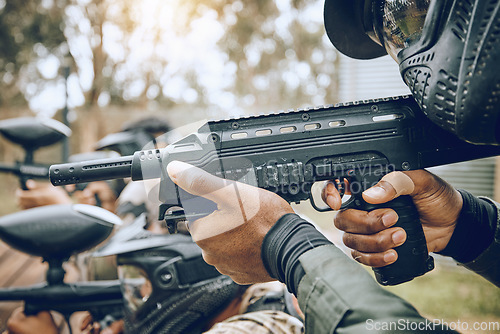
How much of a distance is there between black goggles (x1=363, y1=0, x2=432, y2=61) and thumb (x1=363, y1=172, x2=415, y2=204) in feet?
1.73

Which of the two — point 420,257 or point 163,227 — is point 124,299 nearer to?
point 163,227

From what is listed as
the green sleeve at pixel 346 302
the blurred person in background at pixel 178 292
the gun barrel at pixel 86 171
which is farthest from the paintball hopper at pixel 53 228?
the green sleeve at pixel 346 302

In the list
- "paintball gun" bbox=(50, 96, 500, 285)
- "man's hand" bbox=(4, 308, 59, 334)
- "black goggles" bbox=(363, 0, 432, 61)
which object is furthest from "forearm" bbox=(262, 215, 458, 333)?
"man's hand" bbox=(4, 308, 59, 334)

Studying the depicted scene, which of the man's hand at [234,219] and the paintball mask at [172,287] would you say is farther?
the paintball mask at [172,287]

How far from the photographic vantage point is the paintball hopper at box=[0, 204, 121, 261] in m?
1.96

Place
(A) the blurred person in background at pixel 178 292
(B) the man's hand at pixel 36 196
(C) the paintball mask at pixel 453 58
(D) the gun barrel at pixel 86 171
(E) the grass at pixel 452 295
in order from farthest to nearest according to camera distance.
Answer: (E) the grass at pixel 452 295, (B) the man's hand at pixel 36 196, (A) the blurred person in background at pixel 178 292, (D) the gun barrel at pixel 86 171, (C) the paintball mask at pixel 453 58

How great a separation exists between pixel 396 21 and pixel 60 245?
2.05 meters

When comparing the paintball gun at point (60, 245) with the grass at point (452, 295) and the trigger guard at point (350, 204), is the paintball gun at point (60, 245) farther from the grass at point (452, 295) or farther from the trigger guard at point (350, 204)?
the grass at point (452, 295)

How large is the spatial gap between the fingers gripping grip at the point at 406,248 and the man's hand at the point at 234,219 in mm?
528

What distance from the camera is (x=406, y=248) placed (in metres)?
1.58

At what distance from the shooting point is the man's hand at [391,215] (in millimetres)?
1536

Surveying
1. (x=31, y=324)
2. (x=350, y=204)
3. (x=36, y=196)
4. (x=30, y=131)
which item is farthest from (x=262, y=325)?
(x=36, y=196)

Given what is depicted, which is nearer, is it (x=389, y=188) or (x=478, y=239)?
(x=389, y=188)

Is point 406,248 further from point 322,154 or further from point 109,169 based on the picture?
point 109,169
